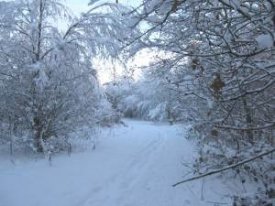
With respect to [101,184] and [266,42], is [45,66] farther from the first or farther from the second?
[266,42]

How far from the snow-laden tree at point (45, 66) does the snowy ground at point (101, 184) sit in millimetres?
1373

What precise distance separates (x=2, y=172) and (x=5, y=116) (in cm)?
298

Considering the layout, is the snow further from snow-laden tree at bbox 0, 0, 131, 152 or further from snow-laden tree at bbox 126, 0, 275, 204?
snow-laden tree at bbox 0, 0, 131, 152

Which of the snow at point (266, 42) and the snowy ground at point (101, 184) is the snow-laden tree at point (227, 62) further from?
the snowy ground at point (101, 184)

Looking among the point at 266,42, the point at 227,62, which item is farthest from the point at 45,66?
the point at 266,42

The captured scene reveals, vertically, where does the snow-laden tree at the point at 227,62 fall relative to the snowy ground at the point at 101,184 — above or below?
above

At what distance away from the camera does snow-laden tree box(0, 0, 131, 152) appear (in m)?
11.2

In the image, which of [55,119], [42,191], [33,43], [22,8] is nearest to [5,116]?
[55,119]

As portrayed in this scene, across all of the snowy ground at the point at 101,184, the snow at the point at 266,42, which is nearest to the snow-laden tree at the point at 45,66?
the snowy ground at the point at 101,184

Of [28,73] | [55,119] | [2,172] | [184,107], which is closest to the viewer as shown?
[2,172]

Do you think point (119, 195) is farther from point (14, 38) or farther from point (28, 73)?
point (14, 38)

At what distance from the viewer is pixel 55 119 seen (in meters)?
12.1

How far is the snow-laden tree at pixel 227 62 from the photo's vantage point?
106 inches

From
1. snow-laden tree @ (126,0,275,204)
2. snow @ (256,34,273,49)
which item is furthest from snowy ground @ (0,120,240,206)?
snow @ (256,34,273,49)
